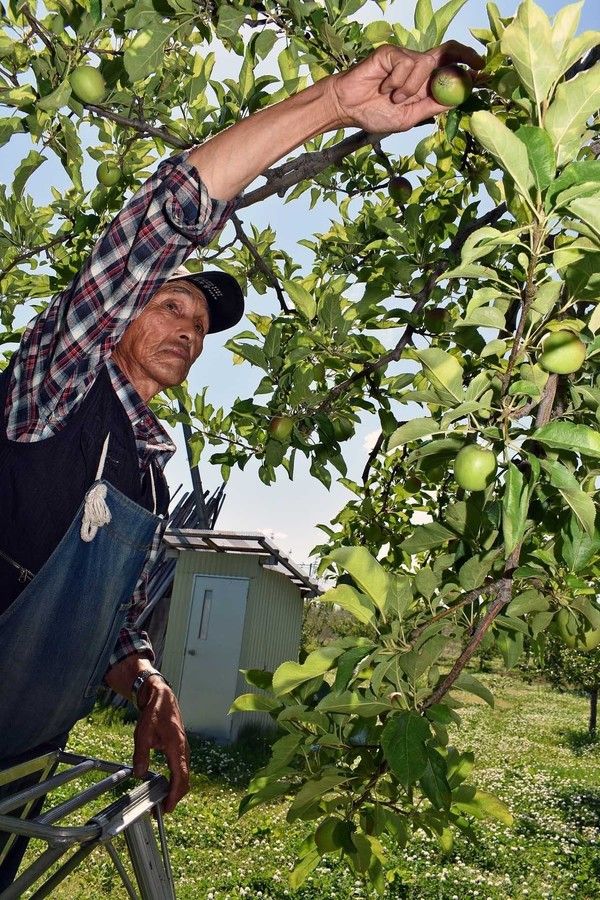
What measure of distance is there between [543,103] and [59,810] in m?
1.22

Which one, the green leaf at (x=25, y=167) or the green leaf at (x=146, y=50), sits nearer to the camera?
the green leaf at (x=146, y=50)

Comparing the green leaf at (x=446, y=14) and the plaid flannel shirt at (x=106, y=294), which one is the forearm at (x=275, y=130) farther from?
the green leaf at (x=446, y=14)

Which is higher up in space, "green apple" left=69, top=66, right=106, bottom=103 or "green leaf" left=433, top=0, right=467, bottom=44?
"green leaf" left=433, top=0, right=467, bottom=44

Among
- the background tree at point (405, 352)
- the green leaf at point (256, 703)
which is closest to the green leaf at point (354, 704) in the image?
the background tree at point (405, 352)

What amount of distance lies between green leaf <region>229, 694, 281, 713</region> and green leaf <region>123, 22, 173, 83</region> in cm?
126

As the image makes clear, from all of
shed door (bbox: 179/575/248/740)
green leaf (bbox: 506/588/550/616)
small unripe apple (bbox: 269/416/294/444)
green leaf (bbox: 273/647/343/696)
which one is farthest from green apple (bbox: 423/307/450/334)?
shed door (bbox: 179/575/248/740)

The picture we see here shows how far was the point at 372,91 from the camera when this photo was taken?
52.2 inches

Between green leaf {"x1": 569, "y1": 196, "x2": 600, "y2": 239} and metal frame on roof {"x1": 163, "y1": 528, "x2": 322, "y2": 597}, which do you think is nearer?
green leaf {"x1": 569, "y1": 196, "x2": 600, "y2": 239}

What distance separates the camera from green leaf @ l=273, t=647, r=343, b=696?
1245mm

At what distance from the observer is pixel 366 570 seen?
122 centimetres

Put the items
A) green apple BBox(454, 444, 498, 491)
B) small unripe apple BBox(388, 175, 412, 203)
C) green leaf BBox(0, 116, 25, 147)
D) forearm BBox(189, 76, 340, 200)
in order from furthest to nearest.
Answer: small unripe apple BBox(388, 175, 412, 203), green leaf BBox(0, 116, 25, 147), forearm BBox(189, 76, 340, 200), green apple BBox(454, 444, 498, 491)

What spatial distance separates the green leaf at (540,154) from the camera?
0.81 m

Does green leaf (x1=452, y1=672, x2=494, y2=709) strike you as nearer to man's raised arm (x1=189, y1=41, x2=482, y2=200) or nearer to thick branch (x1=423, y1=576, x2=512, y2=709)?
thick branch (x1=423, y1=576, x2=512, y2=709)

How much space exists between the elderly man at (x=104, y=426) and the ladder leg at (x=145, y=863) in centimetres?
27
